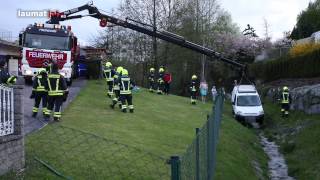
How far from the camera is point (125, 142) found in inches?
602

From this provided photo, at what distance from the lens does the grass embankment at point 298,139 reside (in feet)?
62.5

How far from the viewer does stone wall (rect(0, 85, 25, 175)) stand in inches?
388

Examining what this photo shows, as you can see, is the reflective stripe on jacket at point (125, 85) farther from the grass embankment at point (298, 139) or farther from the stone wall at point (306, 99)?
the stone wall at point (306, 99)

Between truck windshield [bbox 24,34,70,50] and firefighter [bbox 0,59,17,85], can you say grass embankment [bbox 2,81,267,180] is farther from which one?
truck windshield [bbox 24,34,70,50]

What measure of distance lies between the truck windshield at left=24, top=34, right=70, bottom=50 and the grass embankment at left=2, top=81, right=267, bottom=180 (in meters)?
2.77

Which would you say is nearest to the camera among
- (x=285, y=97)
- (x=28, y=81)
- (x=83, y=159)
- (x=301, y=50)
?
(x=83, y=159)

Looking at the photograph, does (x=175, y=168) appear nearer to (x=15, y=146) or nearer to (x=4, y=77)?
(x=15, y=146)

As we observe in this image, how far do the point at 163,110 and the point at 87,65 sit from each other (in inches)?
569

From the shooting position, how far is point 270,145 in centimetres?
2655

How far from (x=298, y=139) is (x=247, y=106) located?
10023 mm

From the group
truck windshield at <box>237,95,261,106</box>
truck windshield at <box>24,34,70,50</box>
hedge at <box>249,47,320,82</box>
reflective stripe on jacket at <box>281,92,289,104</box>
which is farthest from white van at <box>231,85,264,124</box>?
truck windshield at <box>24,34,70,50</box>

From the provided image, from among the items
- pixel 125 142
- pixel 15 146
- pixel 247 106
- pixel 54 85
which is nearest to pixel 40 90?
pixel 54 85

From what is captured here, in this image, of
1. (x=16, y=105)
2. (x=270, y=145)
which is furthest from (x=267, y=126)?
(x=16, y=105)

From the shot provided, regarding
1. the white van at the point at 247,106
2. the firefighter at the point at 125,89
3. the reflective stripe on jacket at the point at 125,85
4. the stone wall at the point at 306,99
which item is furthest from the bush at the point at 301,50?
the reflective stripe on jacket at the point at 125,85
